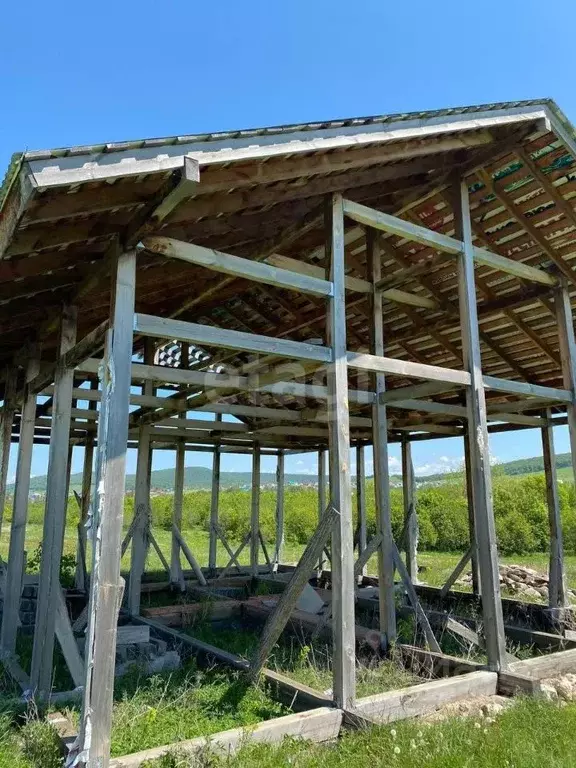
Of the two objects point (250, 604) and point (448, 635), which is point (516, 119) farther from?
point (250, 604)

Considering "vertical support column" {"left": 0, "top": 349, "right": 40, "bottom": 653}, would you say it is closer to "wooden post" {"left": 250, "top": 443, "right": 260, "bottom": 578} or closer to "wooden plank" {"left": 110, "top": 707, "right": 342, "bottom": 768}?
"wooden plank" {"left": 110, "top": 707, "right": 342, "bottom": 768}

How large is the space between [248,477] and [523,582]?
94.5 feet

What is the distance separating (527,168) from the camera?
6.38 m

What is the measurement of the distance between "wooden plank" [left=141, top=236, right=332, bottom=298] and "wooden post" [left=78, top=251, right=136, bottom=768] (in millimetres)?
347

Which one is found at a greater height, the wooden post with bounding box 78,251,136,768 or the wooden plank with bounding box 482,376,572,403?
the wooden plank with bounding box 482,376,572,403

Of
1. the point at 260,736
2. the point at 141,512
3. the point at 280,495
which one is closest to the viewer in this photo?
the point at 260,736

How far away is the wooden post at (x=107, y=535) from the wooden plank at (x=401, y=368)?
207 centimetres

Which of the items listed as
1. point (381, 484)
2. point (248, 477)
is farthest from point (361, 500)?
point (248, 477)

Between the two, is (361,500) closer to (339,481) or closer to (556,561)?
(556,561)

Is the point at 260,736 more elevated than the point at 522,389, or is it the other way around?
the point at 522,389

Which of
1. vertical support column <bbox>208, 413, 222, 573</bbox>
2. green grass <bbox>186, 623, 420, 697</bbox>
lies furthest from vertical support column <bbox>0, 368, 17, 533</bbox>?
vertical support column <bbox>208, 413, 222, 573</bbox>

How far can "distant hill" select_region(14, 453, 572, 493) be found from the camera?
32.7 meters

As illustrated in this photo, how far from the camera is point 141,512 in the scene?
360 inches

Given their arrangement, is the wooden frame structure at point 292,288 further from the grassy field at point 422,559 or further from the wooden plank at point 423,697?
the grassy field at point 422,559
